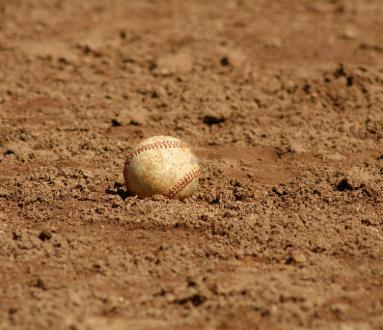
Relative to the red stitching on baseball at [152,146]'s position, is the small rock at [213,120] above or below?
below

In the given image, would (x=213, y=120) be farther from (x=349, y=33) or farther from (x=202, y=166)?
(x=349, y=33)

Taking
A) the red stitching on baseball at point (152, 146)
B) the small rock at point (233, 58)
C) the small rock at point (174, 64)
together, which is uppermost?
the small rock at point (233, 58)

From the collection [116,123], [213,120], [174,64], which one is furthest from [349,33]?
[116,123]

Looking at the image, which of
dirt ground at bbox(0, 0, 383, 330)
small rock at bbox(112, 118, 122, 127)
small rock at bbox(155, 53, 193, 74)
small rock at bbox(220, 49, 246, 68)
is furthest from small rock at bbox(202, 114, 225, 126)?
small rock at bbox(220, 49, 246, 68)

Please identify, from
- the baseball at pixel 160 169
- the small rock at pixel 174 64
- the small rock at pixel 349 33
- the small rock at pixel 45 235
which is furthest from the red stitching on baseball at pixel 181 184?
the small rock at pixel 349 33

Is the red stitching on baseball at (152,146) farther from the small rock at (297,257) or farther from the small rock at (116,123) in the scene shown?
the small rock at (116,123)
